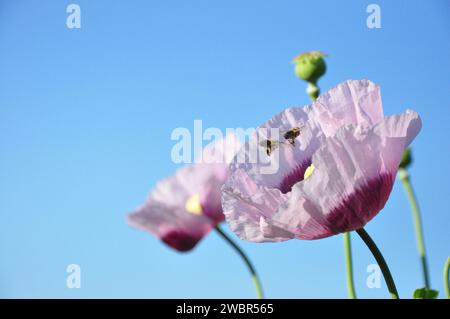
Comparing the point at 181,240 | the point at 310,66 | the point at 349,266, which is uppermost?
the point at 310,66

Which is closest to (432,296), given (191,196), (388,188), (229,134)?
(388,188)

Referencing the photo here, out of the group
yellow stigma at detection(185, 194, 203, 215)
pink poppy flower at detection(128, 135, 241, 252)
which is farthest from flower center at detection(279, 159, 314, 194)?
yellow stigma at detection(185, 194, 203, 215)

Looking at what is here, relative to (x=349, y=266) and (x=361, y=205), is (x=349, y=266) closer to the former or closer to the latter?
(x=349, y=266)

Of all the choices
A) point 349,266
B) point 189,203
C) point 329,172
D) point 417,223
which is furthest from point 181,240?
point 329,172

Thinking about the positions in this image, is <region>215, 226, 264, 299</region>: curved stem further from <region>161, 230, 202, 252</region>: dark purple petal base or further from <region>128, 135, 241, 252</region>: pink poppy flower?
<region>161, 230, 202, 252</region>: dark purple petal base

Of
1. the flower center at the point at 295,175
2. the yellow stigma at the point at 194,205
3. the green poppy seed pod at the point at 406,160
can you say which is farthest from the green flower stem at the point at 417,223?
the yellow stigma at the point at 194,205

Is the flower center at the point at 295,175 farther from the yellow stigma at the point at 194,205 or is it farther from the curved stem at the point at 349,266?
the yellow stigma at the point at 194,205

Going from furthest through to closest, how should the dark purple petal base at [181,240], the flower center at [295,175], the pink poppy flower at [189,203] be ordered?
1. the dark purple petal base at [181,240]
2. the pink poppy flower at [189,203]
3. the flower center at [295,175]
